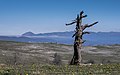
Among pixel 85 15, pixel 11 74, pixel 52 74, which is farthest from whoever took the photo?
pixel 85 15

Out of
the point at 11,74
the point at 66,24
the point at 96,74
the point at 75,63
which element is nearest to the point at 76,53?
the point at 75,63

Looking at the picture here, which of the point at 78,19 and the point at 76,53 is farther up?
the point at 78,19

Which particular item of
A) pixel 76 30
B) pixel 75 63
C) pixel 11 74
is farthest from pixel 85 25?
pixel 11 74

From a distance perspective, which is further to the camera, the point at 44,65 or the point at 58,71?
the point at 44,65

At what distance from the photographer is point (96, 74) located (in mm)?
22984

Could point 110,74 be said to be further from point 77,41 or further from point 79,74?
point 77,41

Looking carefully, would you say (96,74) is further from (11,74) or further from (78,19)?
(78,19)

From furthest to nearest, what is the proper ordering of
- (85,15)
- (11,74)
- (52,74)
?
(85,15) < (52,74) < (11,74)

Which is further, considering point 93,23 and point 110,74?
point 93,23

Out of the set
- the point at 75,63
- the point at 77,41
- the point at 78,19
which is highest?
the point at 78,19

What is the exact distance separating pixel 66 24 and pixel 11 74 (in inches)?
935

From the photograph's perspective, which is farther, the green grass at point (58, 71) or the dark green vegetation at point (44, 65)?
the dark green vegetation at point (44, 65)

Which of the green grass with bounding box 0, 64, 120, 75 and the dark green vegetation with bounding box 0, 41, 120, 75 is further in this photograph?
the dark green vegetation with bounding box 0, 41, 120, 75

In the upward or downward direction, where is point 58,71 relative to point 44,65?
upward
